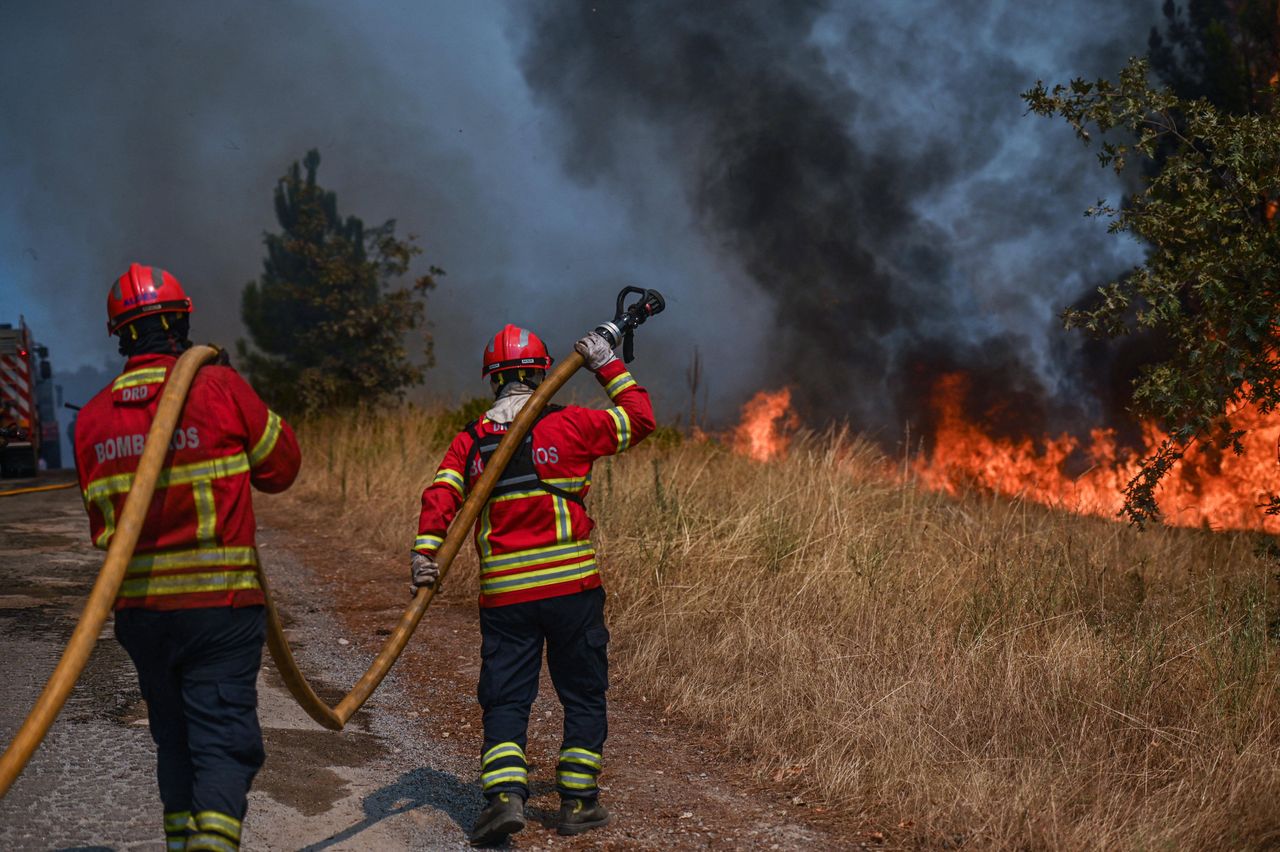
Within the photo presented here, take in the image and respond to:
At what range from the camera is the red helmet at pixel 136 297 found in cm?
304

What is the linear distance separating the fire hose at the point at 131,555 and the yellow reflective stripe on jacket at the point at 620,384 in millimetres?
144

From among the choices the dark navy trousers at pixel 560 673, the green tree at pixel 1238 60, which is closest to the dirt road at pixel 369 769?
the dark navy trousers at pixel 560 673

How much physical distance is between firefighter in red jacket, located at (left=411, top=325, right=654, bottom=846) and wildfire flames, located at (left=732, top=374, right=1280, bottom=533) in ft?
11.7

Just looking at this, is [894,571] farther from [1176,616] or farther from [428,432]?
[428,432]

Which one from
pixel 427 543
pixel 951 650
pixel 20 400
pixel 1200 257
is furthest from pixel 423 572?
pixel 20 400

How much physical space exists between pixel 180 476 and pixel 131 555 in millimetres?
264

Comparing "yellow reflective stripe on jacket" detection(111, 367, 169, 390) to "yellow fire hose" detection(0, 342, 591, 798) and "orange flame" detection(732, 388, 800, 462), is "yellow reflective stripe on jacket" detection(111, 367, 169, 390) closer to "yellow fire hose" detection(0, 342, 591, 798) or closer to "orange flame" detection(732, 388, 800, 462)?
"yellow fire hose" detection(0, 342, 591, 798)

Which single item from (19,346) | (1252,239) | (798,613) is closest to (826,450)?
(798,613)

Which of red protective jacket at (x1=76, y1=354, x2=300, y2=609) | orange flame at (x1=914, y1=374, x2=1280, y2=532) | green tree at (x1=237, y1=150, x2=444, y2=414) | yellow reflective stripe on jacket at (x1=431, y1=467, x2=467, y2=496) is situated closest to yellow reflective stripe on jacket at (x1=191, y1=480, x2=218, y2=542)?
red protective jacket at (x1=76, y1=354, x2=300, y2=609)

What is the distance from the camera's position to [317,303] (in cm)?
1912

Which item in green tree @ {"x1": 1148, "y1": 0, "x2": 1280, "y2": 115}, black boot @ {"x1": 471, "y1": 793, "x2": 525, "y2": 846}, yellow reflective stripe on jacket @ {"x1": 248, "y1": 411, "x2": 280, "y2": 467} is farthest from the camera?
green tree @ {"x1": 1148, "y1": 0, "x2": 1280, "y2": 115}

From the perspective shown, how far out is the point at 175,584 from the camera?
2875 millimetres

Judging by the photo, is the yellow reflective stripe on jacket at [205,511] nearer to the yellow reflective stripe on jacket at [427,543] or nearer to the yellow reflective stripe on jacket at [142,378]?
the yellow reflective stripe on jacket at [142,378]

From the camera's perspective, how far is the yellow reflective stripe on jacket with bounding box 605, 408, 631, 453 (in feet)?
12.6
